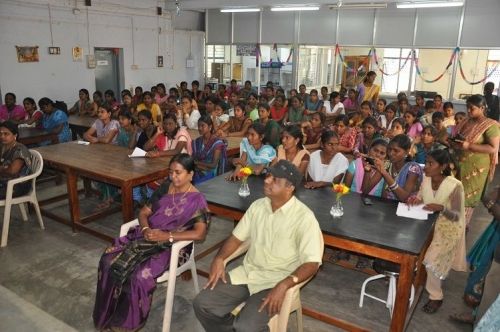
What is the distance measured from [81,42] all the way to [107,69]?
105cm

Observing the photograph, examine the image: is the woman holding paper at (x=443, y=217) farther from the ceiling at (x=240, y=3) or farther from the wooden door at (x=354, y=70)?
the wooden door at (x=354, y=70)

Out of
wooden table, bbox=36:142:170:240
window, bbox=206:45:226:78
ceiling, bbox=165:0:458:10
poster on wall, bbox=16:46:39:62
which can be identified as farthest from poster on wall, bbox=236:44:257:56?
wooden table, bbox=36:142:170:240

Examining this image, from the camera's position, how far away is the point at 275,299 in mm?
2234

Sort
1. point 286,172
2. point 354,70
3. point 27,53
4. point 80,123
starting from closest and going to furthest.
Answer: point 286,172
point 80,123
point 27,53
point 354,70

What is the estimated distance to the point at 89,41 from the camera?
9.56 meters

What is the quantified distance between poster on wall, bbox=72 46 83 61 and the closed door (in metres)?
0.50

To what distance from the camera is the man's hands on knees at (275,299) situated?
7.34 feet

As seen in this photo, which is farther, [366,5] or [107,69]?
[107,69]

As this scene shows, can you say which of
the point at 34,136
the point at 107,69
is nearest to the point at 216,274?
the point at 34,136

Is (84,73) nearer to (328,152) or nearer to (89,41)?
(89,41)

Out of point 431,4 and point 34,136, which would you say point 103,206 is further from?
point 431,4

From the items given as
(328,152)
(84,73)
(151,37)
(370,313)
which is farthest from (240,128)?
(151,37)

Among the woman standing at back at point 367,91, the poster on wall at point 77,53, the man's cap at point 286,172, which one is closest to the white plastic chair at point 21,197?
the man's cap at point 286,172

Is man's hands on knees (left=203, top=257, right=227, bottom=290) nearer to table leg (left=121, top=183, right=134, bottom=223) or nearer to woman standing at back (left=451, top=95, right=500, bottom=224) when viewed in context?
table leg (left=121, top=183, right=134, bottom=223)
